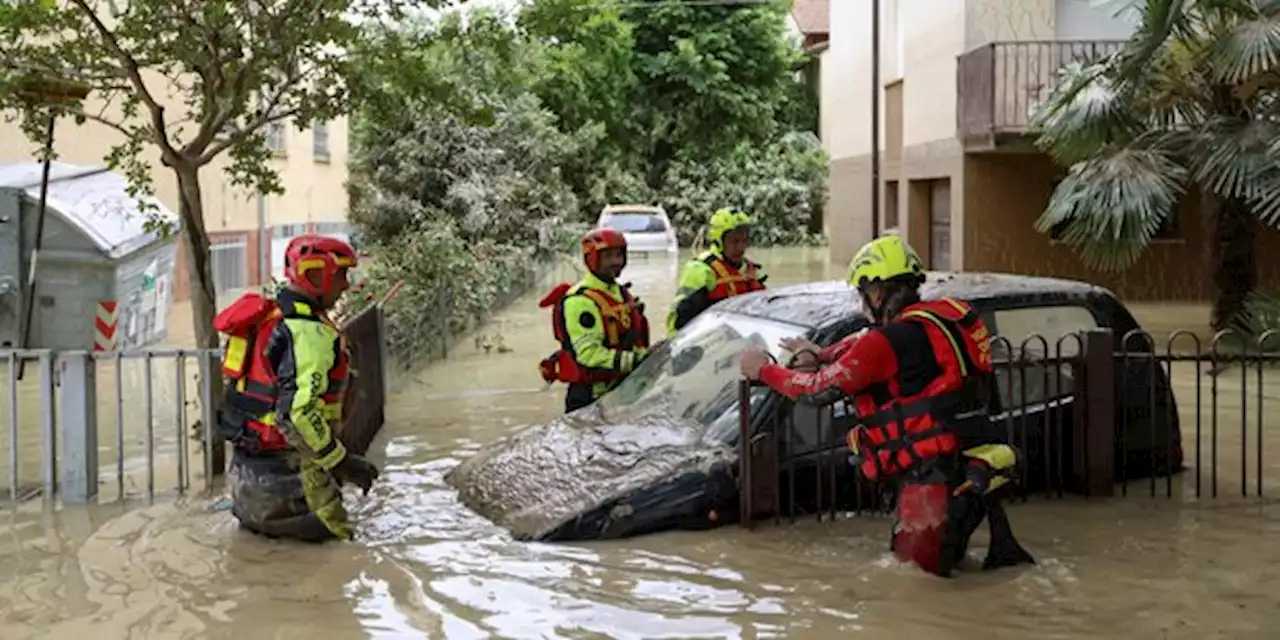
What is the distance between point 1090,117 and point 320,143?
709 inches

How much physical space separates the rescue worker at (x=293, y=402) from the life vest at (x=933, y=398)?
7.23ft

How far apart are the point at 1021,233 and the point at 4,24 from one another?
15.1m

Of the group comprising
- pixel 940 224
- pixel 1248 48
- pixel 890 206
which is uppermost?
pixel 1248 48

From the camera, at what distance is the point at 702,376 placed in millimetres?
7340

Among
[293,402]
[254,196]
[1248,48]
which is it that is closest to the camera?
[293,402]

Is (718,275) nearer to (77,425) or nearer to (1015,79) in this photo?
(77,425)

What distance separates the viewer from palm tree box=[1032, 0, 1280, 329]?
1271 cm

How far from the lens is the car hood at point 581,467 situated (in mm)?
6582

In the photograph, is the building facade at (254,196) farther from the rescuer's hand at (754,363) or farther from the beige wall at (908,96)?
the rescuer's hand at (754,363)

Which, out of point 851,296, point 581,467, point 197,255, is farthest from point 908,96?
point 581,467

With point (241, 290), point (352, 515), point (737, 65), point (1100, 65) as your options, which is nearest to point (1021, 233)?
point (1100, 65)

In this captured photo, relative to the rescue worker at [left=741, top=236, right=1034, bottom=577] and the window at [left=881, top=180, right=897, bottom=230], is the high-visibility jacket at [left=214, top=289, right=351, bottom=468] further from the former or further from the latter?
the window at [left=881, top=180, right=897, bottom=230]

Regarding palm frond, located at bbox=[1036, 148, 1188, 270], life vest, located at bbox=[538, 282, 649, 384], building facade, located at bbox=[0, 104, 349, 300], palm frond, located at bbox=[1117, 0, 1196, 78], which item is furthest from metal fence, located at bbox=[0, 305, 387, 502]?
palm frond, located at bbox=[1117, 0, 1196, 78]

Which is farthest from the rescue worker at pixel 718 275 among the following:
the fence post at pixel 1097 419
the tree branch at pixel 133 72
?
the tree branch at pixel 133 72
